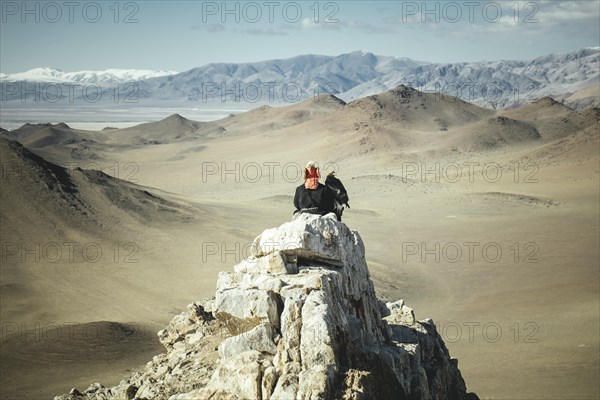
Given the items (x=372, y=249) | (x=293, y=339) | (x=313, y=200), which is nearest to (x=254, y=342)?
(x=293, y=339)

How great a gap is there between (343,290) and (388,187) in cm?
5104

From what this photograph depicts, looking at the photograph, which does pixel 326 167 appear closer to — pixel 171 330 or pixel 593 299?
pixel 593 299

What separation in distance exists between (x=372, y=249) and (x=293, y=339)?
98.7 feet

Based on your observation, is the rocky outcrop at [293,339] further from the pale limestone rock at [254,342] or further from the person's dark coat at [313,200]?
the person's dark coat at [313,200]

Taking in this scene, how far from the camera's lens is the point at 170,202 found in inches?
1812

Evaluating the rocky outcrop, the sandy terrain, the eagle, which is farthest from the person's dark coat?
the sandy terrain

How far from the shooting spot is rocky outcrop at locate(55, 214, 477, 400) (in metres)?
8.84

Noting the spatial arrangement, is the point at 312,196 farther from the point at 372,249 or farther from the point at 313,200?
the point at 372,249

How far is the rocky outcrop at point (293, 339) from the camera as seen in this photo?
884 cm

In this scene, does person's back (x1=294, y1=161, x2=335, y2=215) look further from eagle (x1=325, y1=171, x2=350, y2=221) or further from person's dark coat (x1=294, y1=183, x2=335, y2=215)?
eagle (x1=325, y1=171, x2=350, y2=221)

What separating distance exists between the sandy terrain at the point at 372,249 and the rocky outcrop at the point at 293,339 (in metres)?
8.19

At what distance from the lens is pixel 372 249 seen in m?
38.9

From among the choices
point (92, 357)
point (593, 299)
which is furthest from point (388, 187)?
point (92, 357)

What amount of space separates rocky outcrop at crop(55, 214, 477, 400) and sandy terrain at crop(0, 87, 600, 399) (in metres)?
8.19
